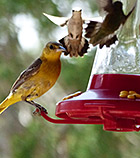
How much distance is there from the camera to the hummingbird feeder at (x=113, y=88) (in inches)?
98.3

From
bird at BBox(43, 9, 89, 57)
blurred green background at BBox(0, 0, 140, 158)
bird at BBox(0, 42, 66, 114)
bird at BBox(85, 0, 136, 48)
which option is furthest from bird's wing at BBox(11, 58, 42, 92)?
blurred green background at BBox(0, 0, 140, 158)

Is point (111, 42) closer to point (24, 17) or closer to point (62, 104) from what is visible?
point (62, 104)

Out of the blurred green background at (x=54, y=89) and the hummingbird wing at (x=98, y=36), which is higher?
the blurred green background at (x=54, y=89)

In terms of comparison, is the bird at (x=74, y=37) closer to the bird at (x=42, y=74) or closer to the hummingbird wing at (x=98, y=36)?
the bird at (x=42, y=74)

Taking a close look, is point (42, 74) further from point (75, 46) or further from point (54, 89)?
point (54, 89)

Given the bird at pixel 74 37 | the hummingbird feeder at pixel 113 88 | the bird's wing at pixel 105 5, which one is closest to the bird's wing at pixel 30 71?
the bird at pixel 74 37

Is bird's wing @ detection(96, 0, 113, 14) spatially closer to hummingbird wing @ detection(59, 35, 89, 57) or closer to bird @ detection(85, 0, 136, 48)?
bird @ detection(85, 0, 136, 48)

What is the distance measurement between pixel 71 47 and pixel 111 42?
392 mm

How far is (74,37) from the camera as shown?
2984mm

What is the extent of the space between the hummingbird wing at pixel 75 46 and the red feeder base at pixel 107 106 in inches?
9.6

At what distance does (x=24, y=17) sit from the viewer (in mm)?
5449

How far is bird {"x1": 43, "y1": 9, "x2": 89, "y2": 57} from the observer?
2920 millimetres

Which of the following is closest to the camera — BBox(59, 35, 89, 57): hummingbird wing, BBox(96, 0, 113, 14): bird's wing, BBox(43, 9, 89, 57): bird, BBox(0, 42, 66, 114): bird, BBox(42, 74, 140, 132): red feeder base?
BBox(42, 74, 140, 132): red feeder base

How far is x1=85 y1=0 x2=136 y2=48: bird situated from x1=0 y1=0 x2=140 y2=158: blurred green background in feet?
7.70
